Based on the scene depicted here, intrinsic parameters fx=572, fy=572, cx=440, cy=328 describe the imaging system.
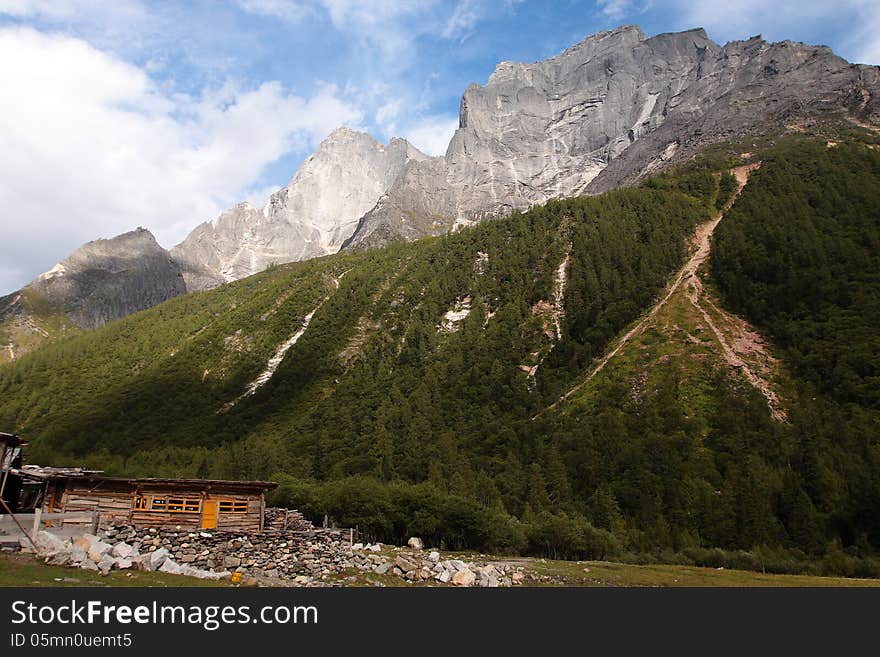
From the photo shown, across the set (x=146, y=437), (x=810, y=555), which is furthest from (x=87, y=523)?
(x=146, y=437)

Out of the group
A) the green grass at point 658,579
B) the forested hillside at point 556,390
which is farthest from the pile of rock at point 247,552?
the forested hillside at point 556,390

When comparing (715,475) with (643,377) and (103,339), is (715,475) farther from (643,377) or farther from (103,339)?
(103,339)

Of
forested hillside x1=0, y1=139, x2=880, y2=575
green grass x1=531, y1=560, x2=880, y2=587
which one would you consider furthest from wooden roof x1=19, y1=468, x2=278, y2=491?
forested hillside x1=0, y1=139, x2=880, y2=575

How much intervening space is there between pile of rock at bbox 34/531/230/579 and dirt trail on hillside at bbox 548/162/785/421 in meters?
89.6

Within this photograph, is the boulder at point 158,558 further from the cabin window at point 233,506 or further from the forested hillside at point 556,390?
the forested hillside at point 556,390

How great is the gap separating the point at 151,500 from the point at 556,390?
90436mm

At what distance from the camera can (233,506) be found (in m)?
38.5

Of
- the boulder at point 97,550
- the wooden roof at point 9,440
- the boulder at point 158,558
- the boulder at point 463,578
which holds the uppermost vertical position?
the wooden roof at point 9,440

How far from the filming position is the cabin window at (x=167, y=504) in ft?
121

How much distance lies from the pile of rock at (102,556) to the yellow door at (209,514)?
281 inches

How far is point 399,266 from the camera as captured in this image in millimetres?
197750

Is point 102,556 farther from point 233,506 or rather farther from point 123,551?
point 233,506

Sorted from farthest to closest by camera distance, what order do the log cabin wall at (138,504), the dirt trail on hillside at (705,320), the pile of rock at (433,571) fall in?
the dirt trail on hillside at (705,320) → the log cabin wall at (138,504) → the pile of rock at (433,571)
